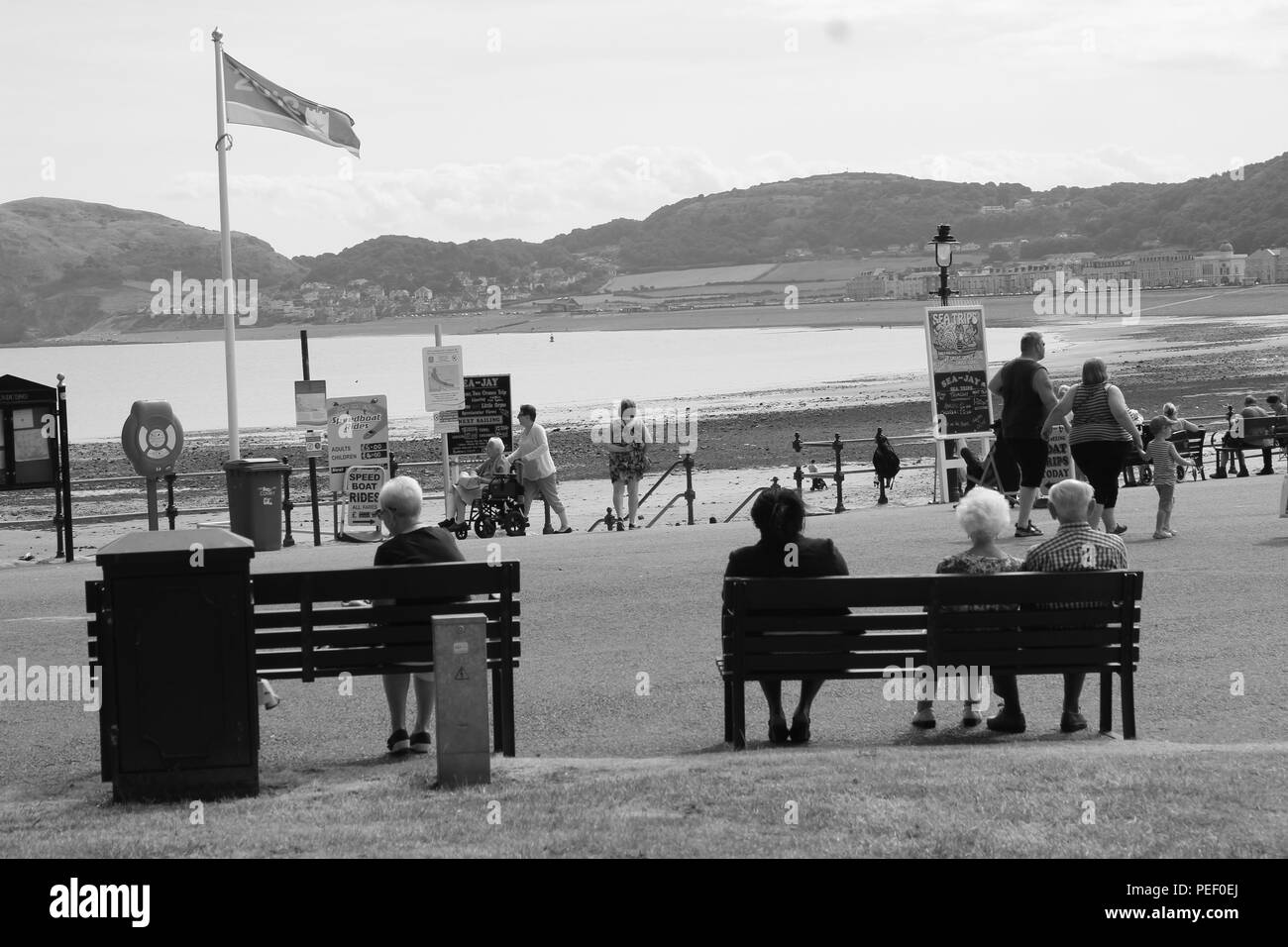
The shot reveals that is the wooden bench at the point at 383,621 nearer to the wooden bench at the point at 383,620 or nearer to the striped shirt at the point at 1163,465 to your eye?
the wooden bench at the point at 383,620

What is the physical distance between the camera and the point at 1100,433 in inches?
535

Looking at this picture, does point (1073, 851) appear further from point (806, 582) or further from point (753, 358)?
point (753, 358)

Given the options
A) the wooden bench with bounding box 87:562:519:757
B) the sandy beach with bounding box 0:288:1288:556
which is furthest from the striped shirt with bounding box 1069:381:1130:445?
the sandy beach with bounding box 0:288:1288:556

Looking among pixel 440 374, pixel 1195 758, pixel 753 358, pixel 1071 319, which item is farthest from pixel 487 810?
pixel 1071 319

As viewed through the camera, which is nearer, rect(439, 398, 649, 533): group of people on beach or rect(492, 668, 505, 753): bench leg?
rect(492, 668, 505, 753): bench leg

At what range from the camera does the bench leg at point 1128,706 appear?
7.91 metres

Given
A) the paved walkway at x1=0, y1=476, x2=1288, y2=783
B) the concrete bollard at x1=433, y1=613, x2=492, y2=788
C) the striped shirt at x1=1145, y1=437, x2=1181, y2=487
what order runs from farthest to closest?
the striped shirt at x1=1145, y1=437, x2=1181, y2=487 < the paved walkway at x1=0, y1=476, x2=1288, y2=783 < the concrete bollard at x1=433, y1=613, x2=492, y2=788

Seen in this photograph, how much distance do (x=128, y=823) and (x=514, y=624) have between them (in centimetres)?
222

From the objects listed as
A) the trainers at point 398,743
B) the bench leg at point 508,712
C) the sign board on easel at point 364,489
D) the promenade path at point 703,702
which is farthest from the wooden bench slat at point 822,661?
the sign board on easel at point 364,489

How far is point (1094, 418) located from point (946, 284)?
923 centimetres

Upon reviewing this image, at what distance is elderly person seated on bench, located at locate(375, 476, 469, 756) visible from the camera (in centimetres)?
826

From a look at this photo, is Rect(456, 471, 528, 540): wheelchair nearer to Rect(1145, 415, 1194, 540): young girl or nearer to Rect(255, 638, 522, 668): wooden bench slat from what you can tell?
Rect(1145, 415, 1194, 540): young girl

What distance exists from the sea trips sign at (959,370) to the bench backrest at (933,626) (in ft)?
38.1

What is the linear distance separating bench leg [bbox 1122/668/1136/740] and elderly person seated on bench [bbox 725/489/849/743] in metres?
1.43
